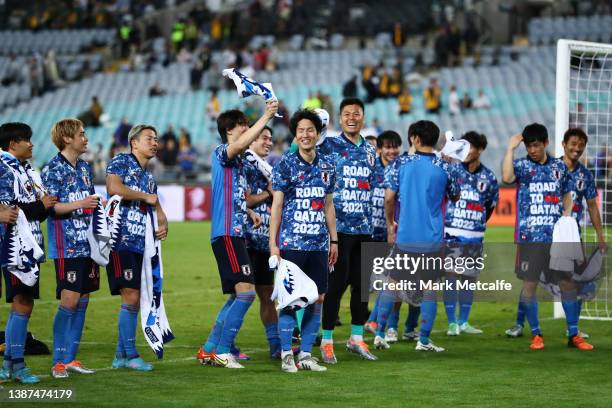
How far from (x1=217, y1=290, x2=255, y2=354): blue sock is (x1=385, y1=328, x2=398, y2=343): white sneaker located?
2544 mm

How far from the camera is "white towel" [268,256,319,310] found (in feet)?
30.8

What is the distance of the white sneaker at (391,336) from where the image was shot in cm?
1186


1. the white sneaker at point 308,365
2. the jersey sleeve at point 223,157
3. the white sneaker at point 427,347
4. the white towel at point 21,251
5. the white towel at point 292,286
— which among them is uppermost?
the jersey sleeve at point 223,157

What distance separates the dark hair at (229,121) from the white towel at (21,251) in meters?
2.02

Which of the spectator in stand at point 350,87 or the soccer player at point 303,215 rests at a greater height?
the spectator in stand at point 350,87

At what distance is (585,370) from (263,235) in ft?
9.95

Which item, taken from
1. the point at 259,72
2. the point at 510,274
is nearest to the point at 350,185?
the point at 510,274

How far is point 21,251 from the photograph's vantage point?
28.8 feet

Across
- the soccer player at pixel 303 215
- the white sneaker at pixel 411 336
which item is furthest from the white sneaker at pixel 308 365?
the white sneaker at pixel 411 336

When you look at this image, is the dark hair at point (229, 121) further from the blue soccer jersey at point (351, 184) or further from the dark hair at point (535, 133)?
the dark hair at point (535, 133)

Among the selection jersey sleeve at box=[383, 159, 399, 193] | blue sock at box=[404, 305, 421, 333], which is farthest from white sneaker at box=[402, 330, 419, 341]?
jersey sleeve at box=[383, 159, 399, 193]

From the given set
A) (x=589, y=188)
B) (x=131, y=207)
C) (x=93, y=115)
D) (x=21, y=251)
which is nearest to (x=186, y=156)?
(x=93, y=115)

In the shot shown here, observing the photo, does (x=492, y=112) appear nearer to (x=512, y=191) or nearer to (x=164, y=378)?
(x=512, y=191)

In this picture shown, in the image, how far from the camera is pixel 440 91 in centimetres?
3712
